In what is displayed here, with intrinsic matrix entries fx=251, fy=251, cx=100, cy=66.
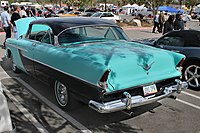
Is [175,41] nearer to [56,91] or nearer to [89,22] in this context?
[89,22]

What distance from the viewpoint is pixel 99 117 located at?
4.34 meters

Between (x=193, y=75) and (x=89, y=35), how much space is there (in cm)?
256

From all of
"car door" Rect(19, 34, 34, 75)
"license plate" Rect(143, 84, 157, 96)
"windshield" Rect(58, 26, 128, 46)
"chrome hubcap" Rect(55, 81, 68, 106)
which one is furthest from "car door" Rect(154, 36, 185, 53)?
"car door" Rect(19, 34, 34, 75)

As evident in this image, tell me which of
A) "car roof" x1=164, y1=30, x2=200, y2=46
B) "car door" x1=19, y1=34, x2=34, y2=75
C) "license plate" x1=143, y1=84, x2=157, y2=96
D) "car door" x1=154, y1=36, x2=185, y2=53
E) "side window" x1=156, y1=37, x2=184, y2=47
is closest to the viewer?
"license plate" x1=143, y1=84, x2=157, y2=96

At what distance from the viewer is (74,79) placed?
12.9 feet

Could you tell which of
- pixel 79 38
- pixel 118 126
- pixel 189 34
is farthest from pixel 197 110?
pixel 79 38

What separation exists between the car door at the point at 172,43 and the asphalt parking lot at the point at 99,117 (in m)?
1.20

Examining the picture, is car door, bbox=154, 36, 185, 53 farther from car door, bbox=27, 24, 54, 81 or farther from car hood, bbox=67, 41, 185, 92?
→ car door, bbox=27, 24, 54, 81

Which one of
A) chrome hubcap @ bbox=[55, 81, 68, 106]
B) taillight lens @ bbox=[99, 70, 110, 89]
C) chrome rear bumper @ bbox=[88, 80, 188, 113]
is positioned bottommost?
chrome hubcap @ bbox=[55, 81, 68, 106]

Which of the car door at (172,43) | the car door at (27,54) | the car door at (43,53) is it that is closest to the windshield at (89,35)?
the car door at (43,53)

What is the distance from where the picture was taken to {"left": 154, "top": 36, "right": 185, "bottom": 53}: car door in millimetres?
5969

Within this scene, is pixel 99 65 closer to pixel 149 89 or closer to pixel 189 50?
pixel 149 89

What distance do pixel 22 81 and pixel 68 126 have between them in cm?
277

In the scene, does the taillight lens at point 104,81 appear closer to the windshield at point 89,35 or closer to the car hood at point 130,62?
→ the car hood at point 130,62
